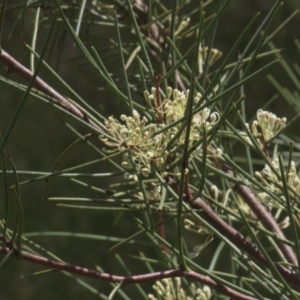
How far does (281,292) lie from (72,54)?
4.66 ft

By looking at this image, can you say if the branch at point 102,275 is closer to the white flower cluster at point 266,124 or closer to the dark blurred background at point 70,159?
the white flower cluster at point 266,124

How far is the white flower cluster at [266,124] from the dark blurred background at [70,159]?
115cm

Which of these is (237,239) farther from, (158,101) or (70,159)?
(70,159)

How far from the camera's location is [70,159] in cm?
152

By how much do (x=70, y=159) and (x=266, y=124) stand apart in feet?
3.97

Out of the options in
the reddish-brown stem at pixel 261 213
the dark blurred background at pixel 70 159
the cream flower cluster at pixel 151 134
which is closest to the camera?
the cream flower cluster at pixel 151 134

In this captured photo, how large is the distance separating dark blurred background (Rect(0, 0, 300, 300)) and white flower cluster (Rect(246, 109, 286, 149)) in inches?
45.3

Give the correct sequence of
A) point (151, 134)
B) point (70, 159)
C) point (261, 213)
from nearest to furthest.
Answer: point (151, 134) < point (261, 213) < point (70, 159)

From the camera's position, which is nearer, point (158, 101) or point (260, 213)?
point (158, 101)

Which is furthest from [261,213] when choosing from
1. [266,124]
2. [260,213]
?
[266,124]

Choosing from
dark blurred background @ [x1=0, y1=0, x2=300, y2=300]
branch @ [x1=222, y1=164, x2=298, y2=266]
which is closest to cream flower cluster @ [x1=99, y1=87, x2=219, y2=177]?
branch @ [x1=222, y1=164, x2=298, y2=266]

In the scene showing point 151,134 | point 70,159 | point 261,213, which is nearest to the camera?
point 151,134

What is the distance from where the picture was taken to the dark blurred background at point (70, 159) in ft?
5.00

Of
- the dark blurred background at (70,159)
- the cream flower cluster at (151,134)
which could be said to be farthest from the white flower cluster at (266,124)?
the dark blurred background at (70,159)
